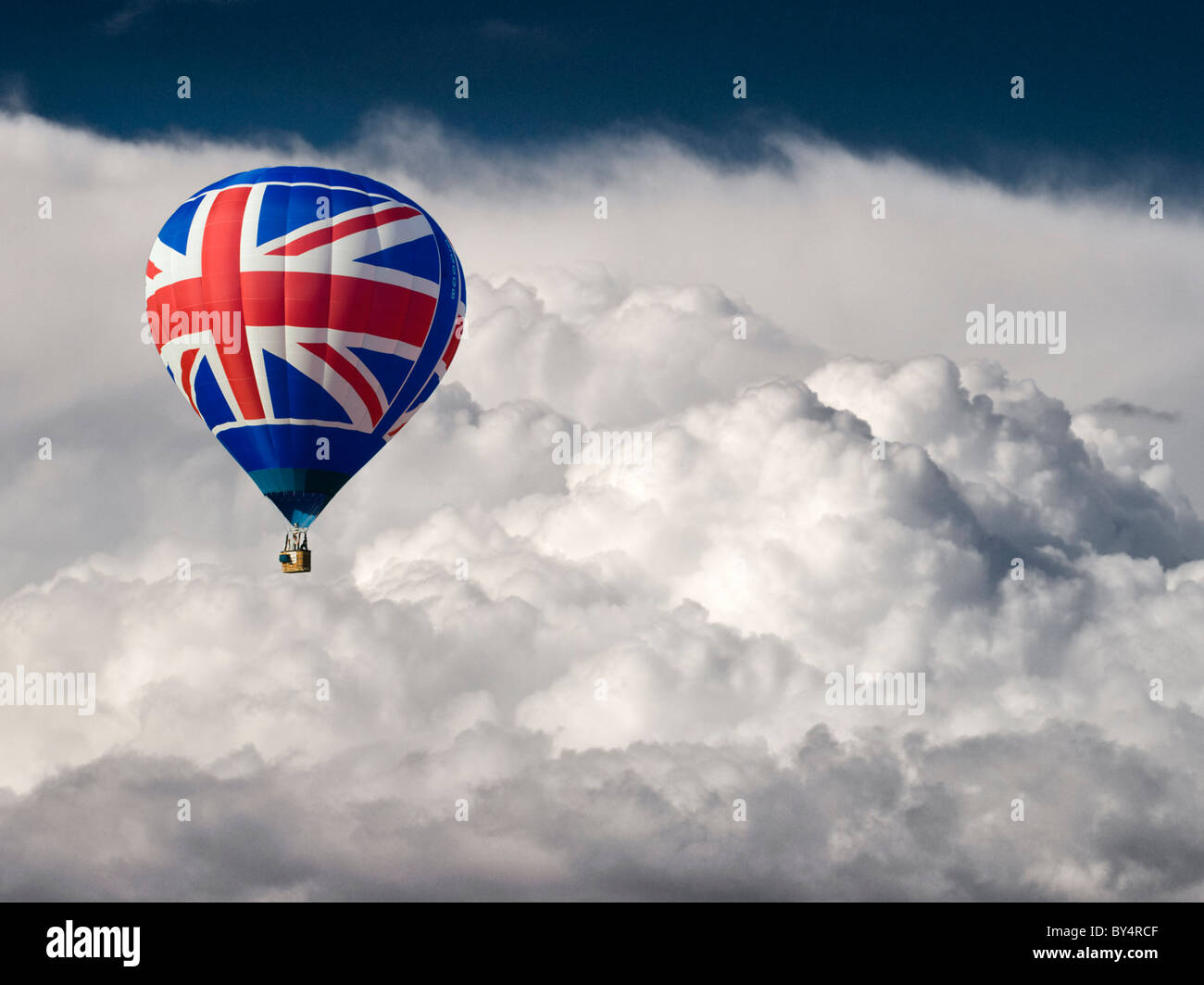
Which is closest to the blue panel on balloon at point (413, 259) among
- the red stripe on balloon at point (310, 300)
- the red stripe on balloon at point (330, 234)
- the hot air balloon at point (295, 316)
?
the hot air balloon at point (295, 316)

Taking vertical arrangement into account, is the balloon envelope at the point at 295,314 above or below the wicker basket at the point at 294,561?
above

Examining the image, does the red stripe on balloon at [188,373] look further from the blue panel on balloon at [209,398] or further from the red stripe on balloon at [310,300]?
the red stripe on balloon at [310,300]

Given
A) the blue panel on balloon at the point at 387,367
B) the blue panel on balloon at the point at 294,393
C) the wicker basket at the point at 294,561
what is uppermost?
the blue panel on balloon at the point at 387,367

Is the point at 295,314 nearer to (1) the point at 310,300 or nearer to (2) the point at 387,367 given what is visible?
(1) the point at 310,300

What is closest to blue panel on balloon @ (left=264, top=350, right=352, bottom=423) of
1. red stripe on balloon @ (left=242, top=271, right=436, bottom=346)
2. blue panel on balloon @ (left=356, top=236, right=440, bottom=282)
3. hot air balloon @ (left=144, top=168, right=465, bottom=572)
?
hot air balloon @ (left=144, top=168, right=465, bottom=572)

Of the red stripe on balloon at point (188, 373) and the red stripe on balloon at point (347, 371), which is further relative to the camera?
the red stripe on balloon at point (188, 373)
